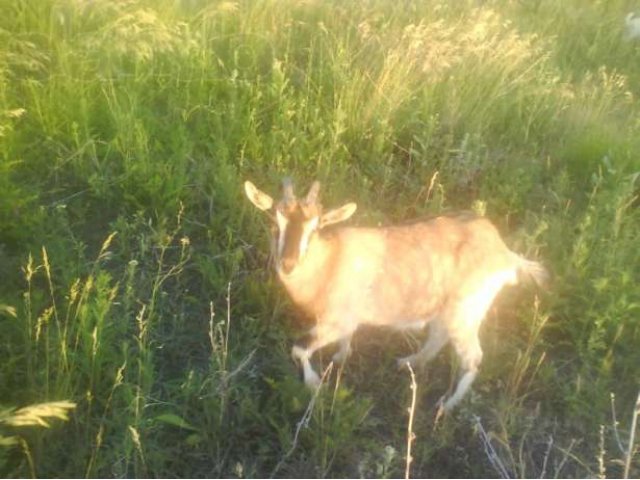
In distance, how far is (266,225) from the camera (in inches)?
189

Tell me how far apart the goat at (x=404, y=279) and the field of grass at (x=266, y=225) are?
259mm

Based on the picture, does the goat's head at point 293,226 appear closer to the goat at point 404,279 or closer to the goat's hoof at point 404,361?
the goat at point 404,279

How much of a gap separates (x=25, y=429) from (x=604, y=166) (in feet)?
14.9

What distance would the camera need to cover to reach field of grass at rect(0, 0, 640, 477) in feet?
12.0

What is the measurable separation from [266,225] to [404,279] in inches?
42.0

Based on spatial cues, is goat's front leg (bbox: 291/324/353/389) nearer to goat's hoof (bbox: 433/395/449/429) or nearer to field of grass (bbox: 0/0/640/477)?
field of grass (bbox: 0/0/640/477)

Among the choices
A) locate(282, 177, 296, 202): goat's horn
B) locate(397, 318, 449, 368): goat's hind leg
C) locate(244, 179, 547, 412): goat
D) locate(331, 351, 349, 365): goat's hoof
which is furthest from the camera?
locate(397, 318, 449, 368): goat's hind leg

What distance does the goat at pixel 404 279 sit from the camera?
416cm

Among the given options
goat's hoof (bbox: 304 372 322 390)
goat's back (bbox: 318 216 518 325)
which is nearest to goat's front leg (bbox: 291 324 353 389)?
goat's hoof (bbox: 304 372 322 390)

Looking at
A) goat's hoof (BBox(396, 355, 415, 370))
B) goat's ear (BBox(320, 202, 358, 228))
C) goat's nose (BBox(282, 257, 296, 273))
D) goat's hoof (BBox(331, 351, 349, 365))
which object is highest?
goat's ear (BBox(320, 202, 358, 228))

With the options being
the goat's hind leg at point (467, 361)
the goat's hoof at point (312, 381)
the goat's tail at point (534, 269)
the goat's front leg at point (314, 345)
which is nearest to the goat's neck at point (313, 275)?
the goat's front leg at point (314, 345)

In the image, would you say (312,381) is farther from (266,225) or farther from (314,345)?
(266,225)

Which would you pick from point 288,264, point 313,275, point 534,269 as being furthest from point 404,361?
point 288,264

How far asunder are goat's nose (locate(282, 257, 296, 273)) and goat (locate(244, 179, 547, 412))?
262mm
